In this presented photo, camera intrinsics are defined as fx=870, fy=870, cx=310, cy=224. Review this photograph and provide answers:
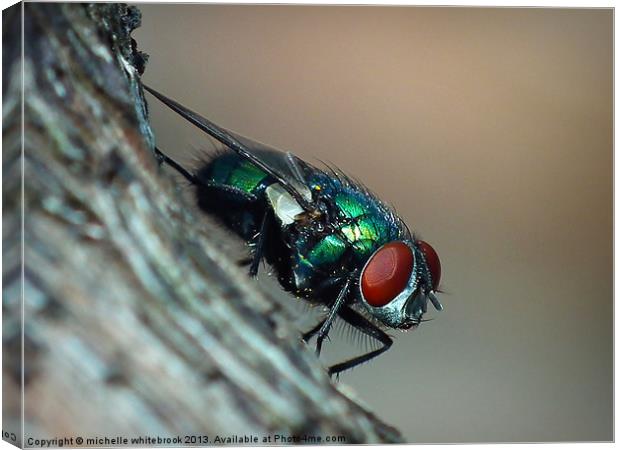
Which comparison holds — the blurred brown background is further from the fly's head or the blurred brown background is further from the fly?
the fly's head

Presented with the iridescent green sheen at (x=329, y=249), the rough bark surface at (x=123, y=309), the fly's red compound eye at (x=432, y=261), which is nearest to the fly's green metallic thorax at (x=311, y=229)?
the iridescent green sheen at (x=329, y=249)

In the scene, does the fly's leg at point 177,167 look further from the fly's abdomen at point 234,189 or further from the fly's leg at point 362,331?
the fly's leg at point 362,331

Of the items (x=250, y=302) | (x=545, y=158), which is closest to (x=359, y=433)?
(x=250, y=302)

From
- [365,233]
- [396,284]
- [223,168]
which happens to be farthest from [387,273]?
[223,168]

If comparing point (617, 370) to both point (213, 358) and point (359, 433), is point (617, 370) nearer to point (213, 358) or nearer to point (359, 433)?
point (359, 433)

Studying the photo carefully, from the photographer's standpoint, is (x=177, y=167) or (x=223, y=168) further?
(x=223, y=168)

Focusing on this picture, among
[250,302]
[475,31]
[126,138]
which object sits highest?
[475,31]

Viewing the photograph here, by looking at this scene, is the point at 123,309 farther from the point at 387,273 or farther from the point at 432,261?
the point at 432,261
